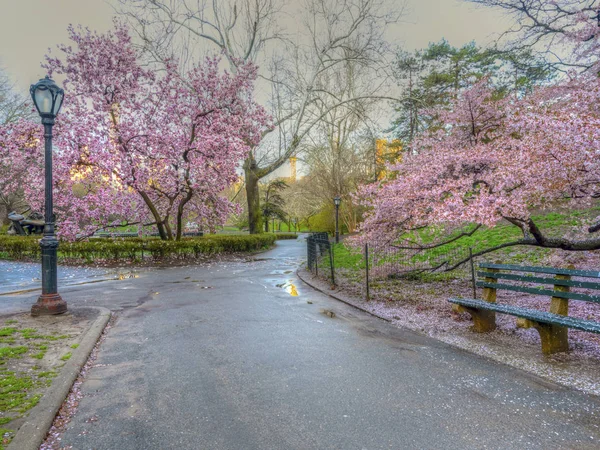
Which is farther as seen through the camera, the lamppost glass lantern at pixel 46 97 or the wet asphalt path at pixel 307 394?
the lamppost glass lantern at pixel 46 97

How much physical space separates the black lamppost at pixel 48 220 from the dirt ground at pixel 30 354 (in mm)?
280

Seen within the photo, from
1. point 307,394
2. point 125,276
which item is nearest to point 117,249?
point 125,276

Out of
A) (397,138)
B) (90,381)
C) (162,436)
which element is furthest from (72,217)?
(397,138)

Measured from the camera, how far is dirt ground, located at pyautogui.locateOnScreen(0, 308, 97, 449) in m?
3.17

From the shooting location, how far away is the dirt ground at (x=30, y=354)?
317 cm

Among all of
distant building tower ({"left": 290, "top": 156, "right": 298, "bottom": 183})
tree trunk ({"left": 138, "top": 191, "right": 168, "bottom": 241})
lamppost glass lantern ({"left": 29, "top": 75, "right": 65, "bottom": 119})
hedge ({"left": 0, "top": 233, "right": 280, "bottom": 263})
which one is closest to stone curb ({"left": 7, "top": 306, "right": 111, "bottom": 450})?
lamppost glass lantern ({"left": 29, "top": 75, "right": 65, "bottom": 119})

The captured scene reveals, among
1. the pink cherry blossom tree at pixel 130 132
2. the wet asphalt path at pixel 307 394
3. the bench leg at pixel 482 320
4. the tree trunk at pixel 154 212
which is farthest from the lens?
the tree trunk at pixel 154 212

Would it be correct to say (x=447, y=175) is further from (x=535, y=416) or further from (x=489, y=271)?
(x=535, y=416)

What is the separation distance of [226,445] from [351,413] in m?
1.09

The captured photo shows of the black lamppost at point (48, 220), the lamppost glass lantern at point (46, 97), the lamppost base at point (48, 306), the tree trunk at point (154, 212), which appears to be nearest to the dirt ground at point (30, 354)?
the lamppost base at point (48, 306)

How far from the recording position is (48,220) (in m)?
6.69

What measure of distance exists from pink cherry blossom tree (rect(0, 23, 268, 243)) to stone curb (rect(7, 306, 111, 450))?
12.4 metres

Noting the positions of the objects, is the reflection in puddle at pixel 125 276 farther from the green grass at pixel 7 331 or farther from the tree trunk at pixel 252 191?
the tree trunk at pixel 252 191

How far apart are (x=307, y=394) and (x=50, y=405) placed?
89.6 inches
